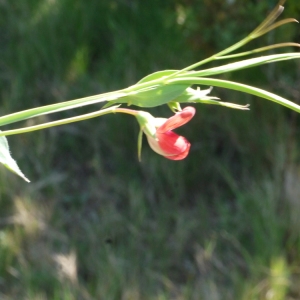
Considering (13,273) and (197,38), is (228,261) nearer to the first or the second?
(13,273)

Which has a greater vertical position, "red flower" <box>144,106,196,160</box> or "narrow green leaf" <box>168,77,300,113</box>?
"red flower" <box>144,106,196,160</box>

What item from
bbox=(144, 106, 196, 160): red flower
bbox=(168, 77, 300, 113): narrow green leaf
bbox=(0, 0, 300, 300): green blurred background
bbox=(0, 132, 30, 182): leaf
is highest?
bbox=(0, 0, 300, 300): green blurred background

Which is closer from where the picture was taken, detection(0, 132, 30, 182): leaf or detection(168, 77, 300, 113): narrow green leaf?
detection(168, 77, 300, 113): narrow green leaf

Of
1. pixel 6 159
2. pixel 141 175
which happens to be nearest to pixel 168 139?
pixel 6 159

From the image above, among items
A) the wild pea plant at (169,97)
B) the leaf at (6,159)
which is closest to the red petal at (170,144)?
the wild pea plant at (169,97)

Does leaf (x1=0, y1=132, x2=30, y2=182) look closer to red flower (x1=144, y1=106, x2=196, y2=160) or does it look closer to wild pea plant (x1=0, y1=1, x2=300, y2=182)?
wild pea plant (x1=0, y1=1, x2=300, y2=182)

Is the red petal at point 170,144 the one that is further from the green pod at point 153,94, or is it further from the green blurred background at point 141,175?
the green blurred background at point 141,175

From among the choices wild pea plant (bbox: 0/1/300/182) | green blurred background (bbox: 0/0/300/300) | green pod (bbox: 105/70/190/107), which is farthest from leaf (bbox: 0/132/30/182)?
green blurred background (bbox: 0/0/300/300)

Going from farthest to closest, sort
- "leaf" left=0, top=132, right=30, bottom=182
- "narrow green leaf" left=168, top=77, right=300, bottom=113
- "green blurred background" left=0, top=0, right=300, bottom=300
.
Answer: "green blurred background" left=0, top=0, right=300, bottom=300 → "leaf" left=0, top=132, right=30, bottom=182 → "narrow green leaf" left=168, top=77, right=300, bottom=113

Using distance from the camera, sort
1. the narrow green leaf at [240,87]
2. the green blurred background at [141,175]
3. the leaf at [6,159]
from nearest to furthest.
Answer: the narrow green leaf at [240,87]
the leaf at [6,159]
the green blurred background at [141,175]
